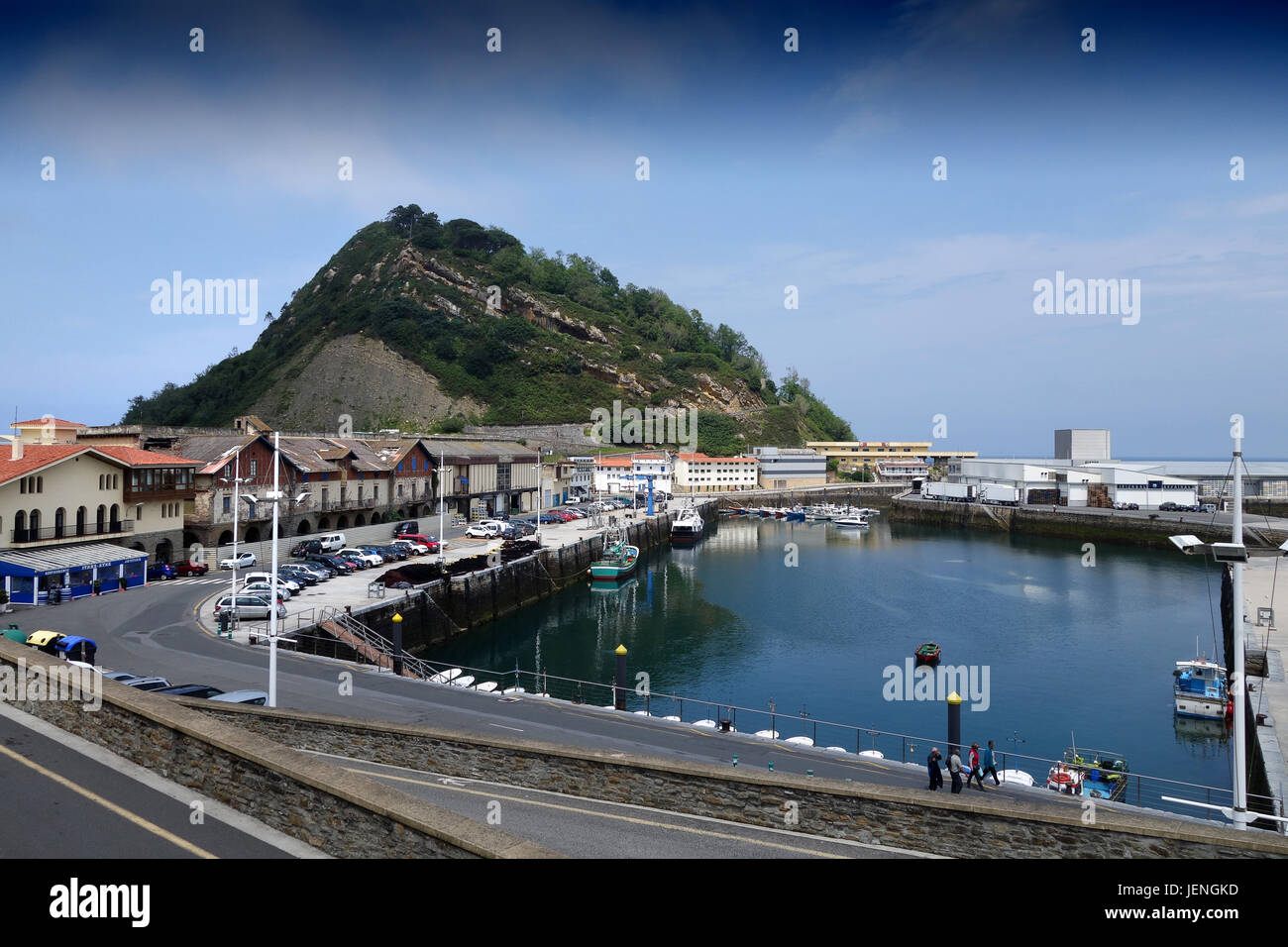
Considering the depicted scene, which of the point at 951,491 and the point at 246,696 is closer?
the point at 246,696

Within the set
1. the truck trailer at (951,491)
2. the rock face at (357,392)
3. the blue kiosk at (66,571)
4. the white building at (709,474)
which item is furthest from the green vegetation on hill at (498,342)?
the blue kiosk at (66,571)

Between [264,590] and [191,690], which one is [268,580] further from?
[191,690]

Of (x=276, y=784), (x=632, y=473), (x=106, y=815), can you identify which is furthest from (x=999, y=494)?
(x=106, y=815)

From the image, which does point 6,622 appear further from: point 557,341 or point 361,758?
point 557,341

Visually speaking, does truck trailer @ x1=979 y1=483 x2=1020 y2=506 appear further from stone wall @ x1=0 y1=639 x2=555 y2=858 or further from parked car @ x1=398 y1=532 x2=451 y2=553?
stone wall @ x1=0 y1=639 x2=555 y2=858

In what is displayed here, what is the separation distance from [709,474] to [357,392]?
51.9m

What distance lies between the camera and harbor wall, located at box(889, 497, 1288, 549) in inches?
2785

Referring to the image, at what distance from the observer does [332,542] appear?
42531mm

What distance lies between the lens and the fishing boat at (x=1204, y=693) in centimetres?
2755

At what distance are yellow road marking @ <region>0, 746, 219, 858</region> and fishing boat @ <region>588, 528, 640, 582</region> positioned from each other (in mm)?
43259

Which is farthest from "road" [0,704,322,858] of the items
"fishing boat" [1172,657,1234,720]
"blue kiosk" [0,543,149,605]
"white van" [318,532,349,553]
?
"white van" [318,532,349,553]

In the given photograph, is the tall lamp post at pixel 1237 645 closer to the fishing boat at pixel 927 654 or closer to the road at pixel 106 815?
the road at pixel 106 815
